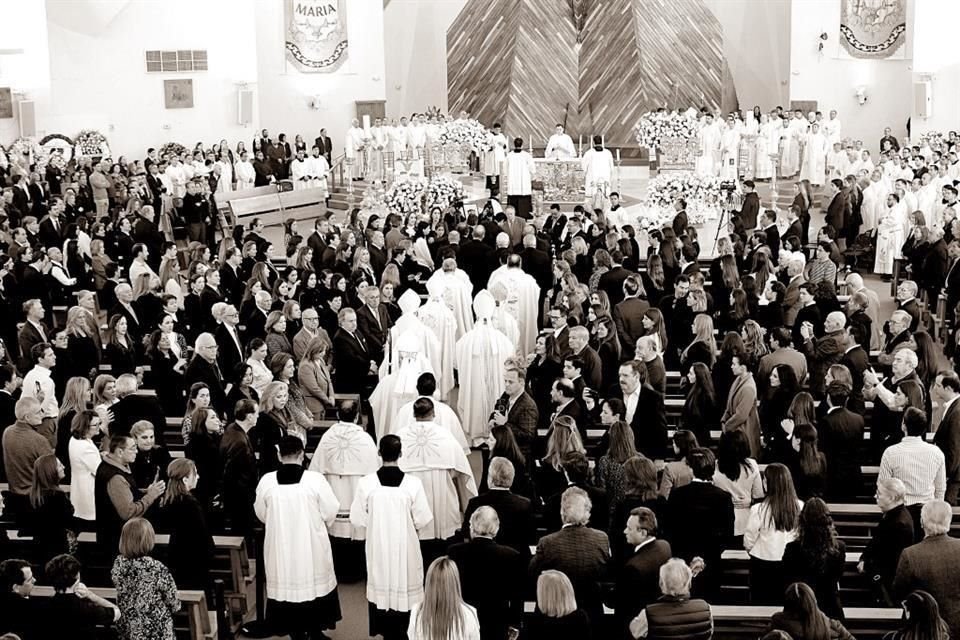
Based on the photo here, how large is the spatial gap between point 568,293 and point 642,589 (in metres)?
5.00

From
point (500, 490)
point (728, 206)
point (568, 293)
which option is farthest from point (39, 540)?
point (728, 206)

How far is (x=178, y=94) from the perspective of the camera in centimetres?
2702

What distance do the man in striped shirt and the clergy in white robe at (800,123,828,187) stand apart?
52.2 ft

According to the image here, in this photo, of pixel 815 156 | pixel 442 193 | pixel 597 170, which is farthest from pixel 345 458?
pixel 815 156

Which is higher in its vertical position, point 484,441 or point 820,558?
point 820,558

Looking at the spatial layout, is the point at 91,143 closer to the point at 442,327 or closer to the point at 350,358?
the point at 442,327

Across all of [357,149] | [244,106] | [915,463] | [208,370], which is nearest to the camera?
[915,463]

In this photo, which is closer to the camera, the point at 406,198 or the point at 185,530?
the point at 185,530

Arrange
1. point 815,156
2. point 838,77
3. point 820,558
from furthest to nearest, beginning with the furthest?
1. point 838,77
2. point 815,156
3. point 820,558

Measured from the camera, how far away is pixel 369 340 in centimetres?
1098

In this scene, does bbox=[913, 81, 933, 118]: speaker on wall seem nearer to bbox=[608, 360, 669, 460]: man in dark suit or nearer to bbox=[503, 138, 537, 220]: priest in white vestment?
bbox=[503, 138, 537, 220]: priest in white vestment

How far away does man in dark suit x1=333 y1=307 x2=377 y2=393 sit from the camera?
34.1ft

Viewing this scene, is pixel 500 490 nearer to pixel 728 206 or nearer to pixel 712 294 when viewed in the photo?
pixel 712 294

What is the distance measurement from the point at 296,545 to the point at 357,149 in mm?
18079
